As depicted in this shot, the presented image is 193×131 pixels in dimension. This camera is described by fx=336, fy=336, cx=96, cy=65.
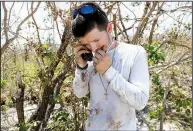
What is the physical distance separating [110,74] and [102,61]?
0.05 m

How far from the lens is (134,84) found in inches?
43.8

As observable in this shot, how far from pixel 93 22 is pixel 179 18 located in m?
2.52

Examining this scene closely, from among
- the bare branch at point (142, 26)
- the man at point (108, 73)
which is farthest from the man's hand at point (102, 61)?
the bare branch at point (142, 26)

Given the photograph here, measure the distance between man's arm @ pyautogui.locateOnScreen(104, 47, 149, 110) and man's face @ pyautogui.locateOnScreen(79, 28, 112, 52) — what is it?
0.40 feet

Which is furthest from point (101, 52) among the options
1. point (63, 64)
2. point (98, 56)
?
point (63, 64)

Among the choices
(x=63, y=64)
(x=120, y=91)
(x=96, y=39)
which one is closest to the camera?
(x=120, y=91)

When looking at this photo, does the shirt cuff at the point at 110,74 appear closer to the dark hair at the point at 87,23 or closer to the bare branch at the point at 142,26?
the dark hair at the point at 87,23

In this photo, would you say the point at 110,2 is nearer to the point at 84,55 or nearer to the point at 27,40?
the point at 27,40

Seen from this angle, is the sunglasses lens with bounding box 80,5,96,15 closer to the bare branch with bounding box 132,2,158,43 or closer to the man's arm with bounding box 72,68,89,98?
the man's arm with bounding box 72,68,89,98

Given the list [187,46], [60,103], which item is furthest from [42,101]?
[187,46]

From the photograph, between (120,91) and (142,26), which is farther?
(142,26)

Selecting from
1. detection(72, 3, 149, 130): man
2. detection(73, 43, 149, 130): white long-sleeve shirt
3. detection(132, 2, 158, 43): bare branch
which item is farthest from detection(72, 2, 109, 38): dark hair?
detection(132, 2, 158, 43): bare branch

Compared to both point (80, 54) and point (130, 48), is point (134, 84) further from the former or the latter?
point (80, 54)

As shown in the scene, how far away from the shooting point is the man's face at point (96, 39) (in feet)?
3.86
